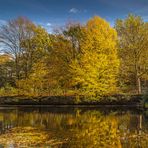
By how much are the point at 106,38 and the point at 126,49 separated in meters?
4.09

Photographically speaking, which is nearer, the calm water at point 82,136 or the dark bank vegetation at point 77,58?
the calm water at point 82,136

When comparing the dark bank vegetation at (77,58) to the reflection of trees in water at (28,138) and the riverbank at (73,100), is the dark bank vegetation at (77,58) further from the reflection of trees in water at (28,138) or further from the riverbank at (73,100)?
the reflection of trees in water at (28,138)

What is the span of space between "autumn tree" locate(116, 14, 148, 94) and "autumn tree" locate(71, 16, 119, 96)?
2.87 meters

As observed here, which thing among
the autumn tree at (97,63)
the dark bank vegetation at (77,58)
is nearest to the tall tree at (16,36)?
the dark bank vegetation at (77,58)

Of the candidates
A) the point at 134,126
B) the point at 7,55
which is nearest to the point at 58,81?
the point at 7,55

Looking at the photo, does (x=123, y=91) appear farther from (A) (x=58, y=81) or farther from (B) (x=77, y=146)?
(B) (x=77, y=146)

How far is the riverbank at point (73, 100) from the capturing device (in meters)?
42.7

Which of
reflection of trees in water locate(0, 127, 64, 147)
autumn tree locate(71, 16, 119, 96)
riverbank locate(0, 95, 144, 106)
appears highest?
autumn tree locate(71, 16, 119, 96)

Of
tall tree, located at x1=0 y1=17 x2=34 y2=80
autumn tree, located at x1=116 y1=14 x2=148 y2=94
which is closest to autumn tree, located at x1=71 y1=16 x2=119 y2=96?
autumn tree, located at x1=116 y1=14 x2=148 y2=94

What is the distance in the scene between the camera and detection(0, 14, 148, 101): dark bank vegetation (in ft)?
141

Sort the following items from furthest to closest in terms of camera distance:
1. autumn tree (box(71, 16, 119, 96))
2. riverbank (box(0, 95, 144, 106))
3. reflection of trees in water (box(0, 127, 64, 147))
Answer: riverbank (box(0, 95, 144, 106)) → autumn tree (box(71, 16, 119, 96)) → reflection of trees in water (box(0, 127, 64, 147))

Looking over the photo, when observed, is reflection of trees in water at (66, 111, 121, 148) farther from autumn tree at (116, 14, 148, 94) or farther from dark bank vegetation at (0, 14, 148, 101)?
autumn tree at (116, 14, 148, 94)

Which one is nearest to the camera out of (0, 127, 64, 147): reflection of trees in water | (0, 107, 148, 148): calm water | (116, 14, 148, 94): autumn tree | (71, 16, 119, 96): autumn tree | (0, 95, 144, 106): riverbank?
(0, 107, 148, 148): calm water

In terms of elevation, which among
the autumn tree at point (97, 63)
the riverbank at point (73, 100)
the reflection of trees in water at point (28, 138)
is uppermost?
the autumn tree at point (97, 63)
